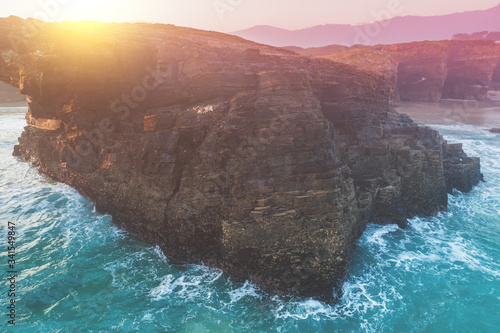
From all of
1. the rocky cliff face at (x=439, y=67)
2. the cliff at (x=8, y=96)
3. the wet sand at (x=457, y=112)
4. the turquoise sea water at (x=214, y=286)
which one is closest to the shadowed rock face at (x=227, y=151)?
the turquoise sea water at (x=214, y=286)

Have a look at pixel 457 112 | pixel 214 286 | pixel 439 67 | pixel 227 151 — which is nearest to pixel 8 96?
pixel 227 151

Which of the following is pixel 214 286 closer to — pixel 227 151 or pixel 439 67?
pixel 227 151

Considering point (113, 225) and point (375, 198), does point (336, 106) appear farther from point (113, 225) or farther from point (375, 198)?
point (113, 225)

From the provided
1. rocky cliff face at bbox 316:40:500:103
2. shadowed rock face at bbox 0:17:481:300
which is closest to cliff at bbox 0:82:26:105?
shadowed rock face at bbox 0:17:481:300

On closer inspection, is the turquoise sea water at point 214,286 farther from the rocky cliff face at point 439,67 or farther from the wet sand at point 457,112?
the rocky cliff face at point 439,67

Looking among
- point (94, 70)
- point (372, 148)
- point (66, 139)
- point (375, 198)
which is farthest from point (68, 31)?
point (375, 198)

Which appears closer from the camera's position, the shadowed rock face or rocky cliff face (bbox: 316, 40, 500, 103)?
the shadowed rock face

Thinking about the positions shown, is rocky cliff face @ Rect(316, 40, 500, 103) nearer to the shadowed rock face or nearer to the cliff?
Result: the shadowed rock face

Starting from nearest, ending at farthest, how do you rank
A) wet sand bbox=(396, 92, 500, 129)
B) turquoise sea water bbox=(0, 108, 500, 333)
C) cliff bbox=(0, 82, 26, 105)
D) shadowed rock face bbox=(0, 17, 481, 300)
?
turquoise sea water bbox=(0, 108, 500, 333) < shadowed rock face bbox=(0, 17, 481, 300) < wet sand bbox=(396, 92, 500, 129) < cliff bbox=(0, 82, 26, 105)
